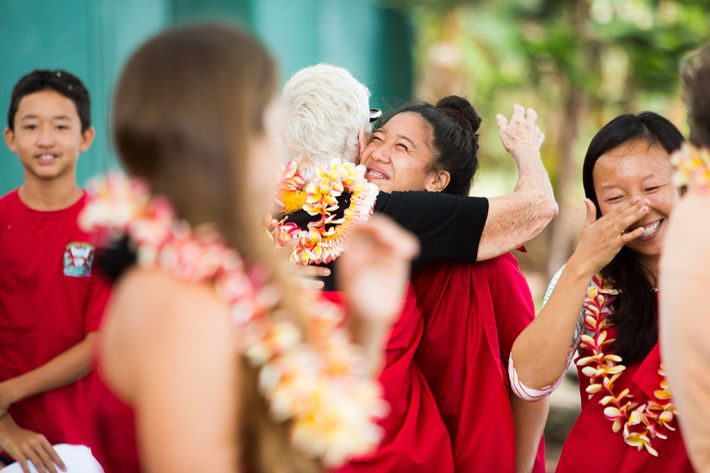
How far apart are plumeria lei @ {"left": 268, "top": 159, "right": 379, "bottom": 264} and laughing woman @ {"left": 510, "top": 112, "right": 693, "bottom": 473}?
2.01 ft

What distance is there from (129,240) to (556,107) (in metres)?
7.33

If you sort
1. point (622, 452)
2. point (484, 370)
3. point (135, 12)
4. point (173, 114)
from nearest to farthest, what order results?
point (173, 114) → point (622, 452) → point (484, 370) → point (135, 12)

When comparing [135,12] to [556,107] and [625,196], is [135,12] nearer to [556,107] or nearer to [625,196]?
[625,196]

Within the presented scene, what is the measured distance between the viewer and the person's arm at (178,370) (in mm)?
1576

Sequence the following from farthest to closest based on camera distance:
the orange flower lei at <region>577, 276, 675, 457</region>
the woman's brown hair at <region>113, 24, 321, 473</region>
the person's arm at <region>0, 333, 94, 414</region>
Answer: the person's arm at <region>0, 333, 94, 414</region> → the orange flower lei at <region>577, 276, 675, 457</region> → the woman's brown hair at <region>113, 24, 321, 473</region>

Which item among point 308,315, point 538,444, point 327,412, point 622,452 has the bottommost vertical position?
point 538,444

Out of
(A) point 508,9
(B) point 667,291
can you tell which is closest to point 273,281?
(B) point 667,291

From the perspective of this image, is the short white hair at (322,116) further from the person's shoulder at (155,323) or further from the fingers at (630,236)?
the person's shoulder at (155,323)

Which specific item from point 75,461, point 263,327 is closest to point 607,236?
point 263,327

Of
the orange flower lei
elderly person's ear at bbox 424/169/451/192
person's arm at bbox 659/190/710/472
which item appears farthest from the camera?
elderly person's ear at bbox 424/169/451/192

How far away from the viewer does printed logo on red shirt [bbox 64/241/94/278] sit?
124 inches

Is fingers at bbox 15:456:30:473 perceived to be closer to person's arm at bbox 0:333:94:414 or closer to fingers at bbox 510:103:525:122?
person's arm at bbox 0:333:94:414

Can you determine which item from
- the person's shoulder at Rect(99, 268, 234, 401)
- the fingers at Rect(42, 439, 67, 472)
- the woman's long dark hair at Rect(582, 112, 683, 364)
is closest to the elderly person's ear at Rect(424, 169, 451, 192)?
the woman's long dark hair at Rect(582, 112, 683, 364)

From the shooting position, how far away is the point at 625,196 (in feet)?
9.20
